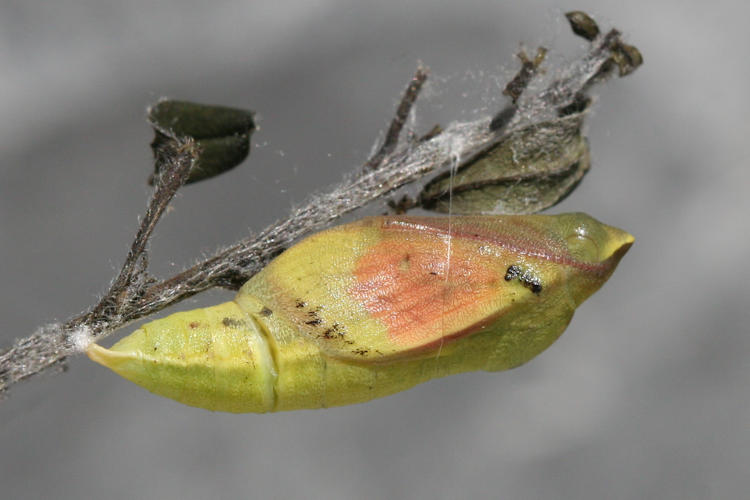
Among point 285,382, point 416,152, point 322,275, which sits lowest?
point 285,382

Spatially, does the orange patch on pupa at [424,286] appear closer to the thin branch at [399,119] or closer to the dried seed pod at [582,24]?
the thin branch at [399,119]

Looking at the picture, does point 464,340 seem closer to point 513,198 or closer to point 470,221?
point 470,221

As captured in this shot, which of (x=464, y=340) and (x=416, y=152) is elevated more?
(x=416, y=152)

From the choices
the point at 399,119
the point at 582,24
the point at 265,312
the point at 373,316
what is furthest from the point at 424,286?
the point at 582,24

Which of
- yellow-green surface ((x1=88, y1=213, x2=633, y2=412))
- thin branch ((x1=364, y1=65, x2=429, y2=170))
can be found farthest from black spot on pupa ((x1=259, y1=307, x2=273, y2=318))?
thin branch ((x1=364, y1=65, x2=429, y2=170))

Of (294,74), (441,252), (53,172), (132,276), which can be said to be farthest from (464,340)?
(53,172)

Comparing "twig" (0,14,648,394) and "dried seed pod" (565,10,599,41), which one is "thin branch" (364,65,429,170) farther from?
"dried seed pod" (565,10,599,41)

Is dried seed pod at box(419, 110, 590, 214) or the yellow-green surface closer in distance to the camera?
the yellow-green surface
